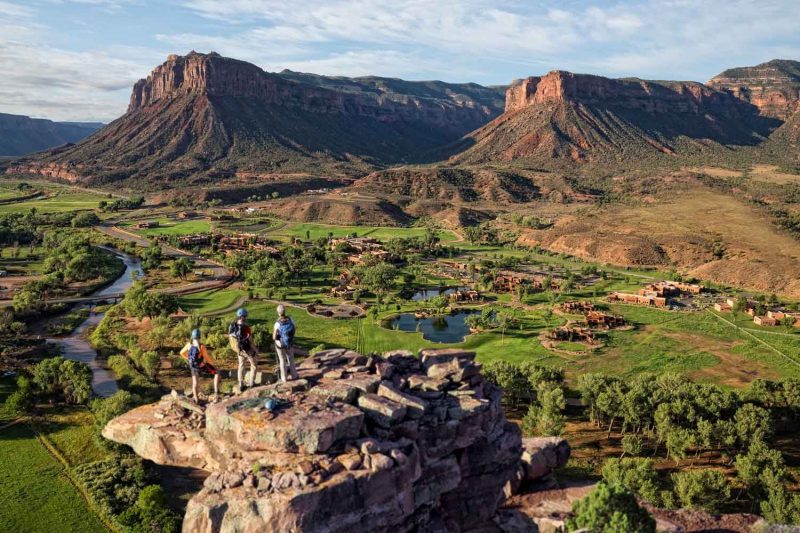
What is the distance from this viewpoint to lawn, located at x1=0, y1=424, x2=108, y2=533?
3503 cm

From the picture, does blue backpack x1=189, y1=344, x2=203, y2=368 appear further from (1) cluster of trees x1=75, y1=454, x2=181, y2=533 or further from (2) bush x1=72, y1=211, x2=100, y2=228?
(2) bush x1=72, y1=211, x2=100, y2=228

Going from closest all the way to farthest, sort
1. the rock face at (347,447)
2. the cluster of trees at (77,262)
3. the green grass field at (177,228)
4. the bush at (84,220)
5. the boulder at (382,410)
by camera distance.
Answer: the rock face at (347,447) → the boulder at (382,410) → the cluster of trees at (77,262) → the green grass field at (177,228) → the bush at (84,220)

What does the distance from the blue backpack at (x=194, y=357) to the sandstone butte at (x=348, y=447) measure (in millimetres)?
1810

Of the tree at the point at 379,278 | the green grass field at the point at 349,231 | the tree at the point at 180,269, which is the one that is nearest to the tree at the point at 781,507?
the tree at the point at 379,278

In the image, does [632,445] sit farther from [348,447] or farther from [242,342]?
[242,342]

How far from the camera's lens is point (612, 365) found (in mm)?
66062

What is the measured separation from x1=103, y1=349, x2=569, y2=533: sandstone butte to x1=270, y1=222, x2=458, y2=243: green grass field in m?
129

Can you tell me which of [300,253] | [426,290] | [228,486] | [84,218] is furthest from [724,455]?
[84,218]

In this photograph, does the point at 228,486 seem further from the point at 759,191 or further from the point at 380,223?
the point at 759,191

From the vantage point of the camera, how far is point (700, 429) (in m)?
42.5

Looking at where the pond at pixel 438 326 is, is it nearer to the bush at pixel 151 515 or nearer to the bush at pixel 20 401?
the bush at pixel 20 401

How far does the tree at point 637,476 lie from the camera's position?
35.0m

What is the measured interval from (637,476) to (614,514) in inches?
604

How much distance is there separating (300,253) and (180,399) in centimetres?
10060
